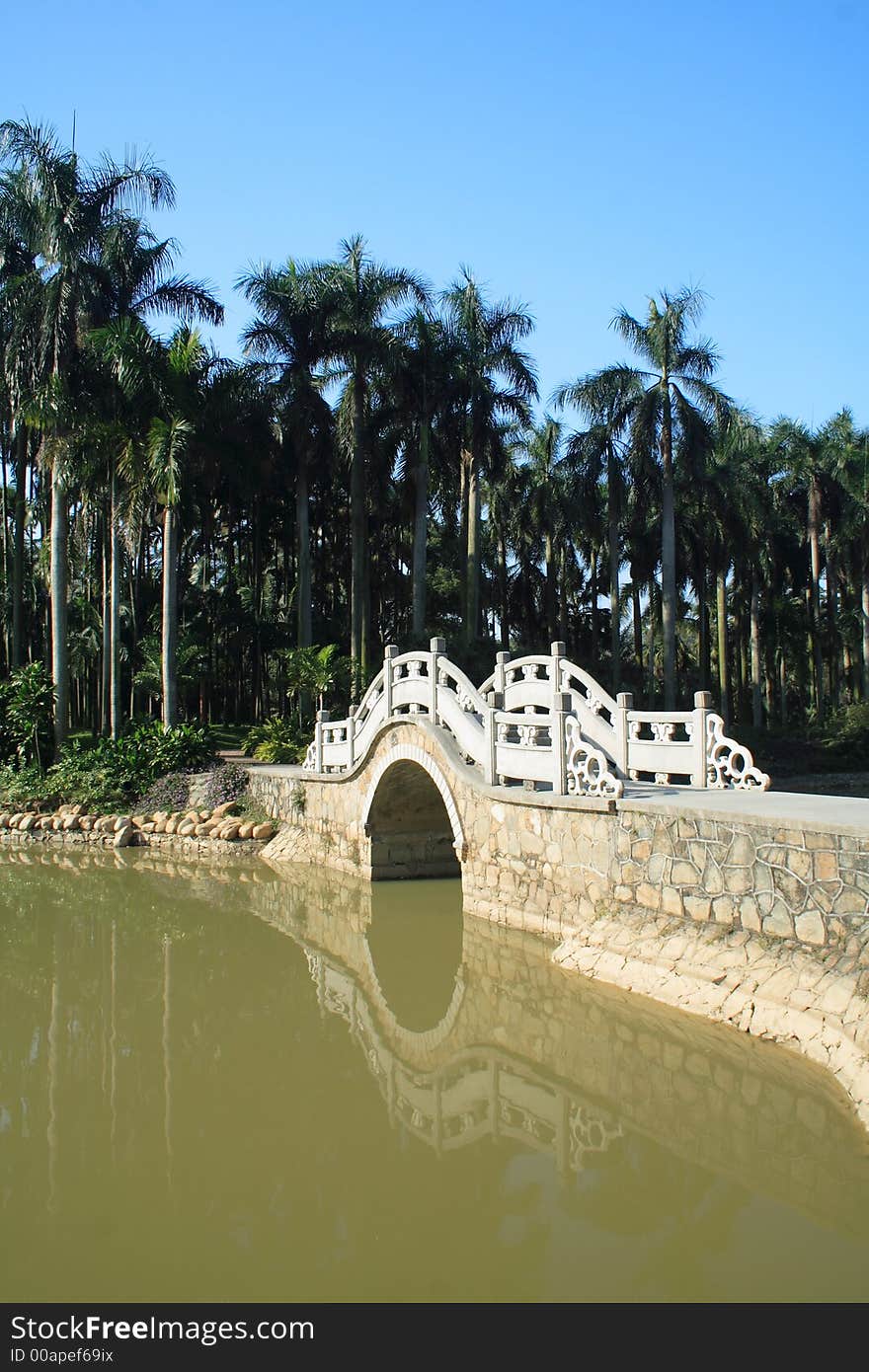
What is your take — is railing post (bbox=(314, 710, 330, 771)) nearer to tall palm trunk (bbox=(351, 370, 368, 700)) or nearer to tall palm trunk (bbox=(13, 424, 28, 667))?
tall palm trunk (bbox=(351, 370, 368, 700))

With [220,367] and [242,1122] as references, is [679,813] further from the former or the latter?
[220,367]

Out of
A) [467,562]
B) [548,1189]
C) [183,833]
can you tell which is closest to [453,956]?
[548,1189]

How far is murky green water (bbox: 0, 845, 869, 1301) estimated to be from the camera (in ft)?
15.5

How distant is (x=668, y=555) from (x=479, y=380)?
706 centimetres

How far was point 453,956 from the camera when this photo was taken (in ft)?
36.0

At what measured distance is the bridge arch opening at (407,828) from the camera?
50.3 feet

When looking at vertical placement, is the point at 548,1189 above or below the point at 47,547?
below

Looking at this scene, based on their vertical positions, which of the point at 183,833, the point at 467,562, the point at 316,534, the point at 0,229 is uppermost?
the point at 0,229

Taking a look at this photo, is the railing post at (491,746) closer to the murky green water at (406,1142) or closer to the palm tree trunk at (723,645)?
the murky green water at (406,1142)

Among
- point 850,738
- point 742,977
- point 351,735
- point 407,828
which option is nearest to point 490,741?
point 407,828
